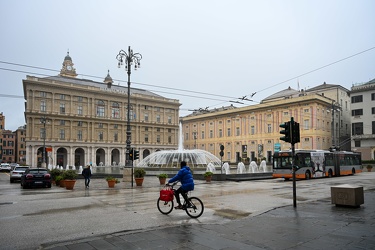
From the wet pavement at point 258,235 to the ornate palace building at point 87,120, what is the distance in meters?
62.7

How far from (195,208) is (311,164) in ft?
68.4

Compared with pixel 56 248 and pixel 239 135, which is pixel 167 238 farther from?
pixel 239 135

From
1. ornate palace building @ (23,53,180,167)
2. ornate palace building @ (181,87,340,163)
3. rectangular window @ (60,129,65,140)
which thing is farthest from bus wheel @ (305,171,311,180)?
rectangular window @ (60,129,65,140)

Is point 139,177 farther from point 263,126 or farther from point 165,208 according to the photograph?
point 263,126

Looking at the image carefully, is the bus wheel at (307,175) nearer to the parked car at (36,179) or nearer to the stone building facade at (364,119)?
the parked car at (36,179)

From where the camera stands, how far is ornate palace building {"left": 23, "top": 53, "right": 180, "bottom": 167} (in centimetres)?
6850

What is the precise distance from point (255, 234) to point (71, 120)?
73.4 meters

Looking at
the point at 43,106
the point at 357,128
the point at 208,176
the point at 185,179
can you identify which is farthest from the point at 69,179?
the point at 43,106

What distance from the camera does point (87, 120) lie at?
76375 millimetres

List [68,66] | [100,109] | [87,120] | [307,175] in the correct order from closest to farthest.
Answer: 1. [307,175]
2. [87,120]
3. [100,109]
4. [68,66]

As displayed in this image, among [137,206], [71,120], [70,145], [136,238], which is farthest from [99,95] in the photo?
[136,238]

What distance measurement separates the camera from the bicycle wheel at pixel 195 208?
9055 mm

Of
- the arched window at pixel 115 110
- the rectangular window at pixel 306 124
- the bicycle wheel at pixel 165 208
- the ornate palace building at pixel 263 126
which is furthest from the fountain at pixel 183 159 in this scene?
the arched window at pixel 115 110

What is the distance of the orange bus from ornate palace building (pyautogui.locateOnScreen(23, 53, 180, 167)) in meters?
52.1
